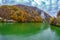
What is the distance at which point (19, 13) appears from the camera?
678cm

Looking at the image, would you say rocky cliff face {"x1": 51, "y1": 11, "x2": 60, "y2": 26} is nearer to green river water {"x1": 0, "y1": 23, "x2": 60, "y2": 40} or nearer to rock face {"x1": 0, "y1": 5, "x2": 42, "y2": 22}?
green river water {"x1": 0, "y1": 23, "x2": 60, "y2": 40}

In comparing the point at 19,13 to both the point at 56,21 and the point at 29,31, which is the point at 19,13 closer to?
the point at 29,31

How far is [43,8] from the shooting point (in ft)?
22.7

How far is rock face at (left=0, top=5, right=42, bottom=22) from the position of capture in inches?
265

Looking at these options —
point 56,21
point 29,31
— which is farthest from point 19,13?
point 56,21

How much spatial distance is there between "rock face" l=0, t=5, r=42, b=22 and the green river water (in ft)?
0.80

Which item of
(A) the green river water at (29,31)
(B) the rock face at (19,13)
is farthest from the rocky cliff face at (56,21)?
(B) the rock face at (19,13)

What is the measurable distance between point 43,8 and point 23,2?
0.93 meters

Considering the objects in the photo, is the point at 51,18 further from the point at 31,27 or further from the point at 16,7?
the point at 16,7

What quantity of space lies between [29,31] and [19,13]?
1027 millimetres

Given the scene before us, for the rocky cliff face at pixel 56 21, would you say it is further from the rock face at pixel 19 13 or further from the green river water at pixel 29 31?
the rock face at pixel 19 13

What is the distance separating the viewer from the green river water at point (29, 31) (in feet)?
18.5

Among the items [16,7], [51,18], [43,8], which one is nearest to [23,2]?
[16,7]

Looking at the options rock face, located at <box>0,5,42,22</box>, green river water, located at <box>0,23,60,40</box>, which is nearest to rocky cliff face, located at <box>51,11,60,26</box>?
green river water, located at <box>0,23,60,40</box>
